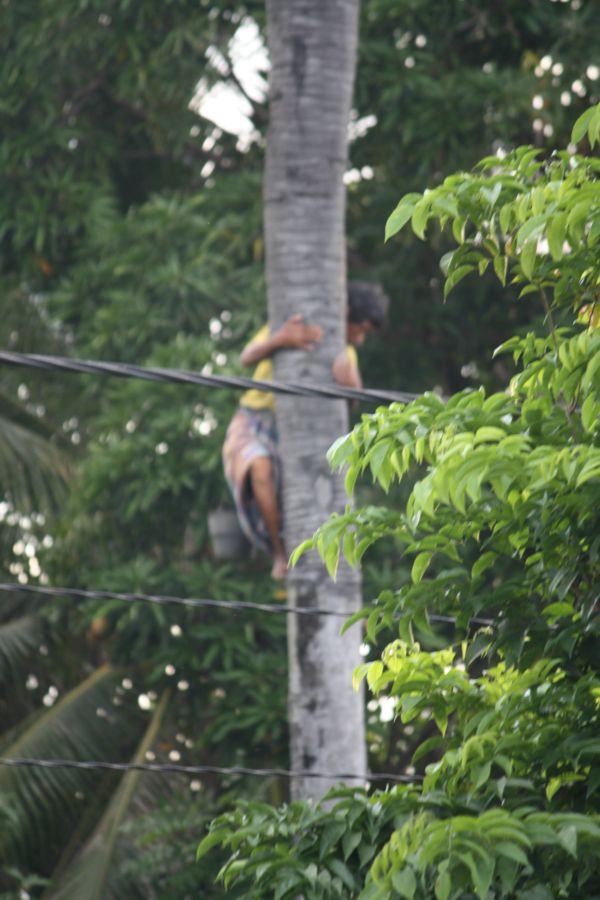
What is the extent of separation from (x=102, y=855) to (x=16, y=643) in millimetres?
1645

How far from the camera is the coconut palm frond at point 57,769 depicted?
9.46 metres

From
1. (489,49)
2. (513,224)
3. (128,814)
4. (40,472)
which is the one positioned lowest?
(128,814)

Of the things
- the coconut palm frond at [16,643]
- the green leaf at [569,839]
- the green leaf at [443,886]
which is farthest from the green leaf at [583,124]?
the coconut palm frond at [16,643]

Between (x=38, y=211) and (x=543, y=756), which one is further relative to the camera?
(x=38, y=211)

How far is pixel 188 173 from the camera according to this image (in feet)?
41.9

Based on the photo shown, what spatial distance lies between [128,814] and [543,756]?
6851 mm

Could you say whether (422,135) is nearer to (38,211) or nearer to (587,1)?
(587,1)

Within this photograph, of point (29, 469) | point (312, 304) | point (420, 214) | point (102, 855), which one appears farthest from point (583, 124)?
point (29, 469)

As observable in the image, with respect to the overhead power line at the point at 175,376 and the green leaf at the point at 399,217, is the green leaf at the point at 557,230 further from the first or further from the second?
the overhead power line at the point at 175,376

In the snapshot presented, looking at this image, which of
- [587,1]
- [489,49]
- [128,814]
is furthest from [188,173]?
[128,814]

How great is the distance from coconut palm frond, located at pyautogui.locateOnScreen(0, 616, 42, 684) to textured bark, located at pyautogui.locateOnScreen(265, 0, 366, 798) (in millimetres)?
3654

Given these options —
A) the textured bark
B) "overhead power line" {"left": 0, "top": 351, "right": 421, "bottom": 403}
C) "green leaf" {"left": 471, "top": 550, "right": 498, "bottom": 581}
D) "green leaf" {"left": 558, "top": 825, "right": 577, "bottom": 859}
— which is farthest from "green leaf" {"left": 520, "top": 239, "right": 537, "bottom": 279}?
the textured bark

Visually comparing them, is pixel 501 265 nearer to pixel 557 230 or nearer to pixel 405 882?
pixel 557 230

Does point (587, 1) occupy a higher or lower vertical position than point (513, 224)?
higher
